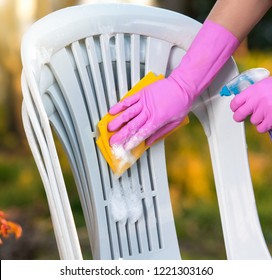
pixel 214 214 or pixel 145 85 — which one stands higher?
pixel 145 85

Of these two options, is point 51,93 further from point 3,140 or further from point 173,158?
point 3,140

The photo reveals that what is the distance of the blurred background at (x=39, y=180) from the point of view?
3.50m

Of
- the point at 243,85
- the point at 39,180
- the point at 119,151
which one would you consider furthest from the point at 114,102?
the point at 39,180

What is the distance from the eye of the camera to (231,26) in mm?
1597

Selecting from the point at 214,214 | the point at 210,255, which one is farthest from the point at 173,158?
the point at 210,255

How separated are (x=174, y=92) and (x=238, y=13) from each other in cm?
20

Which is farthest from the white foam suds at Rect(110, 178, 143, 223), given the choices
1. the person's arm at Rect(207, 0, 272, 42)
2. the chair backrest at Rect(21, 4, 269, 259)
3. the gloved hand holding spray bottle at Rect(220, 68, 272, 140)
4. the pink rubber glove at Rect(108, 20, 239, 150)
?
the person's arm at Rect(207, 0, 272, 42)

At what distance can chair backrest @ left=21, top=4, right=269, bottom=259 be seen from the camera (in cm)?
156

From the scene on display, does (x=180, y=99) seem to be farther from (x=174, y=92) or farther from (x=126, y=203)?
(x=126, y=203)

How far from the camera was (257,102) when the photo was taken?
5.05 ft

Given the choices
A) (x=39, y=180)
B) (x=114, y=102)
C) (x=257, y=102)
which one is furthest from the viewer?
(x=39, y=180)

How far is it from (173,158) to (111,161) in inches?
88.6

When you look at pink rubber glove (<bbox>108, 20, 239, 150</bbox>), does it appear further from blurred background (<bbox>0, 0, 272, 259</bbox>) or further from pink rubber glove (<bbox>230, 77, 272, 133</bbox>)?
blurred background (<bbox>0, 0, 272, 259</bbox>)

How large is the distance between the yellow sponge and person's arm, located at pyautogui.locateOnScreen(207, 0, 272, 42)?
0.17 meters
